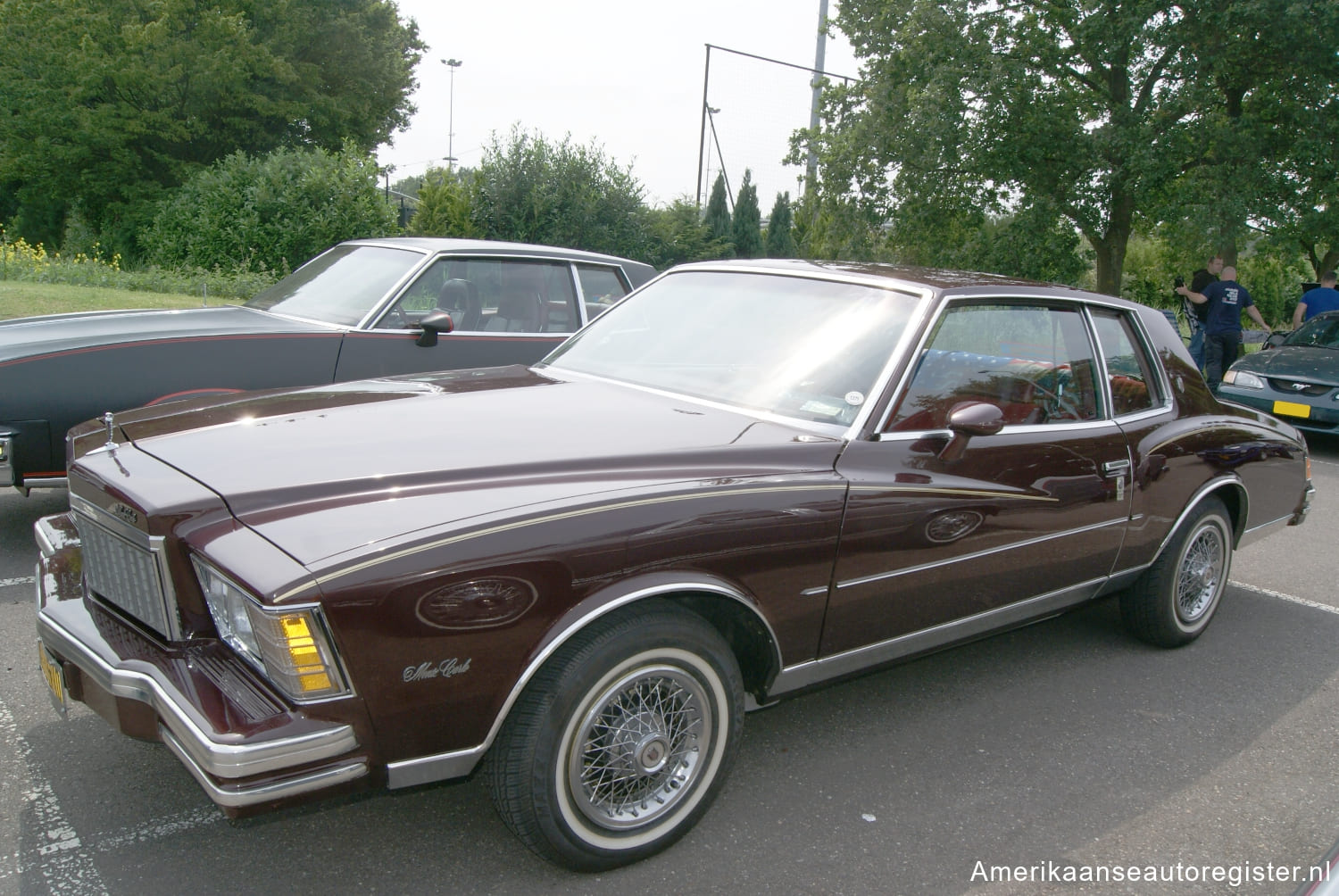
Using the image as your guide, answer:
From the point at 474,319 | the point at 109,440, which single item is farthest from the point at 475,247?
the point at 109,440

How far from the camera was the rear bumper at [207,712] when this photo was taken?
1985 mm

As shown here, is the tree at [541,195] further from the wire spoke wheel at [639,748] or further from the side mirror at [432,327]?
the wire spoke wheel at [639,748]

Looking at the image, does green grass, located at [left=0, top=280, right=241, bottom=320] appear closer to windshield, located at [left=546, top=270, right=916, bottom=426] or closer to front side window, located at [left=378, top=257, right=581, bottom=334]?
front side window, located at [left=378, top=257, right=581, bottom=334]

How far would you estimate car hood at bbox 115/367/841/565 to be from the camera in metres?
2.28

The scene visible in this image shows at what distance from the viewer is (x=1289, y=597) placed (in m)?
5.22

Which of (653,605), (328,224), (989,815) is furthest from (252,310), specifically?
(328,224)

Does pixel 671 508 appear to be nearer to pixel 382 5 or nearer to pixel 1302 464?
pixel 1302 464

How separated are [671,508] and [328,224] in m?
18.8

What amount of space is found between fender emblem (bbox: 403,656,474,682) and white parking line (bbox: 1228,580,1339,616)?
4.81 meters

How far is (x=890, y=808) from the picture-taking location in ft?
9.67

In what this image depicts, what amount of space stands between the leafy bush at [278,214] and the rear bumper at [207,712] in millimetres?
17331

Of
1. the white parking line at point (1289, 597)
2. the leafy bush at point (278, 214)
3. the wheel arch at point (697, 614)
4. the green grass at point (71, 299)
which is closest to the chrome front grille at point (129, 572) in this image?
the wheel arch at point (697, 614)

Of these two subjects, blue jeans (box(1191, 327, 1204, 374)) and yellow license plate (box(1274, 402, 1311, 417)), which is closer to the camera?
yellow license plate (box(1274, 402, 1311, 417))

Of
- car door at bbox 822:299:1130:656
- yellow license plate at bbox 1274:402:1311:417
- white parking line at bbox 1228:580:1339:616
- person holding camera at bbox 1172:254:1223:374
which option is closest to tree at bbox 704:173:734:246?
person holding camera at bbox 1172:254:1223:374
